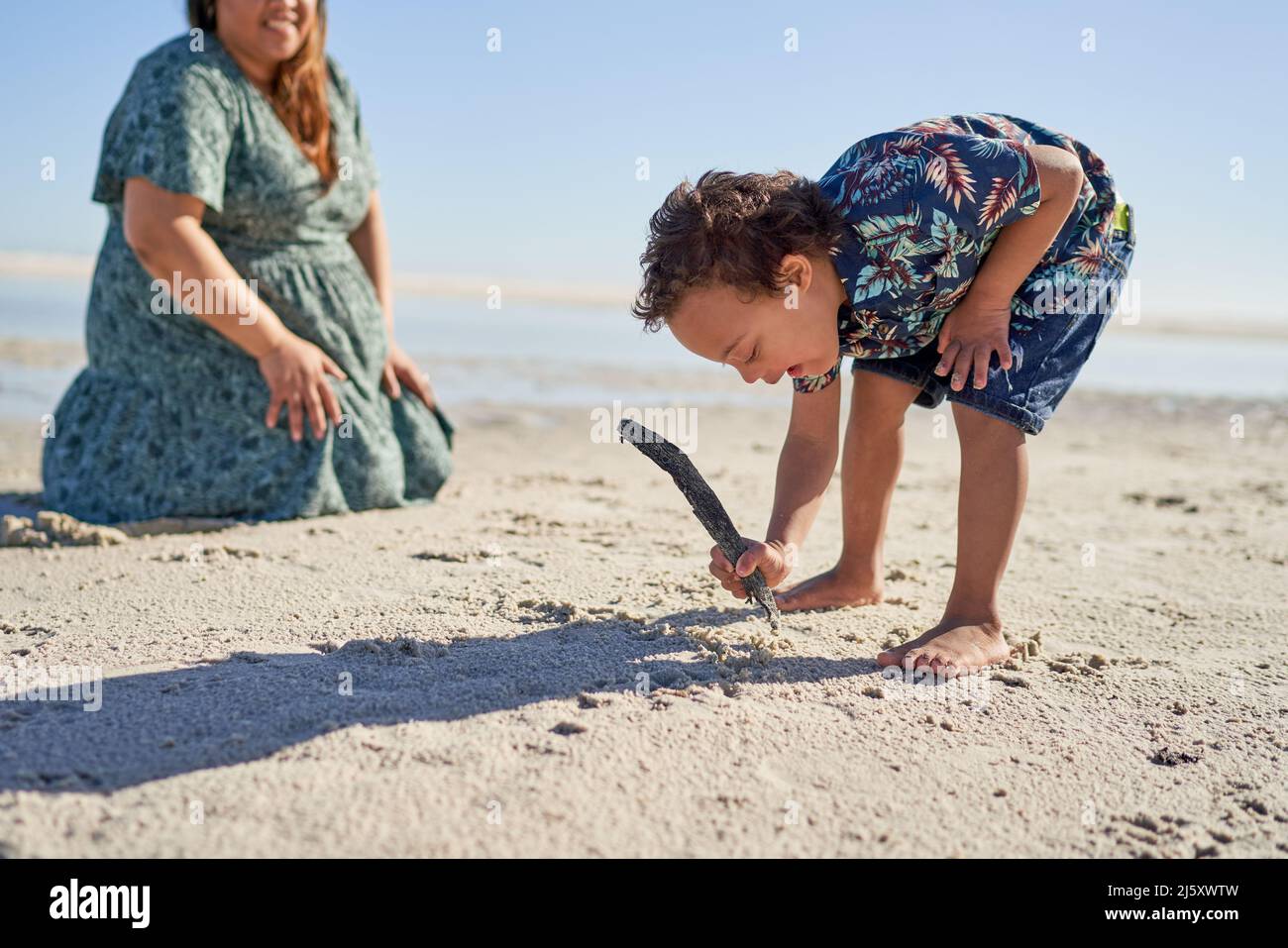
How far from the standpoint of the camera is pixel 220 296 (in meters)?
3.14

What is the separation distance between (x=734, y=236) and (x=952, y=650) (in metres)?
1.00

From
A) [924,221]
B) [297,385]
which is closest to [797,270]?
[924,221]

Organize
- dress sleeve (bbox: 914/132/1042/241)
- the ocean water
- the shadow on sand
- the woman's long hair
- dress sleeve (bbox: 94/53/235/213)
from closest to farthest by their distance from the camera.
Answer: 1. the shadow on sand
2. dress sleeve (bbox: 914/132/1042/241)
3. dress sleeve (bbox: 94/53/235/213)
4. the woman's long hair
5. the ocean water

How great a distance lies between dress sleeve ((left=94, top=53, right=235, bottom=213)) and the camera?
10.1 feet

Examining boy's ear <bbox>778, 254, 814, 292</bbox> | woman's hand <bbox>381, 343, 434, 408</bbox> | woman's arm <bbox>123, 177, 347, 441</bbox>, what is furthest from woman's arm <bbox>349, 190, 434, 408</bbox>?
boy's ear <bbox>778, 254, 814, 292</bbox>

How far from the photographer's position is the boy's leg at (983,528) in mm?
2367

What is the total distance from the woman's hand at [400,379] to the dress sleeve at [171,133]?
0.83 m

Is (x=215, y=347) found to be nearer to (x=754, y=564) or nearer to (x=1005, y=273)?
(x=754, y=564)

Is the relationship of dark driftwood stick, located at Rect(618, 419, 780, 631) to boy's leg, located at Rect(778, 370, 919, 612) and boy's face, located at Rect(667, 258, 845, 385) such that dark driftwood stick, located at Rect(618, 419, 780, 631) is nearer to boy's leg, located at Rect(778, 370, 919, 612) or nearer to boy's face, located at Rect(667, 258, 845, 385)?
boy's face, located at Rect(667, 258, 845, 385)

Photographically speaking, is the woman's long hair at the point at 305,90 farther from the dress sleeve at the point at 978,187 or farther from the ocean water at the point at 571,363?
the ocean water at the point at 571,363

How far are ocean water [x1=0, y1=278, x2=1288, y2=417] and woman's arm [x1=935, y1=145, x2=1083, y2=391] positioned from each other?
486cm
